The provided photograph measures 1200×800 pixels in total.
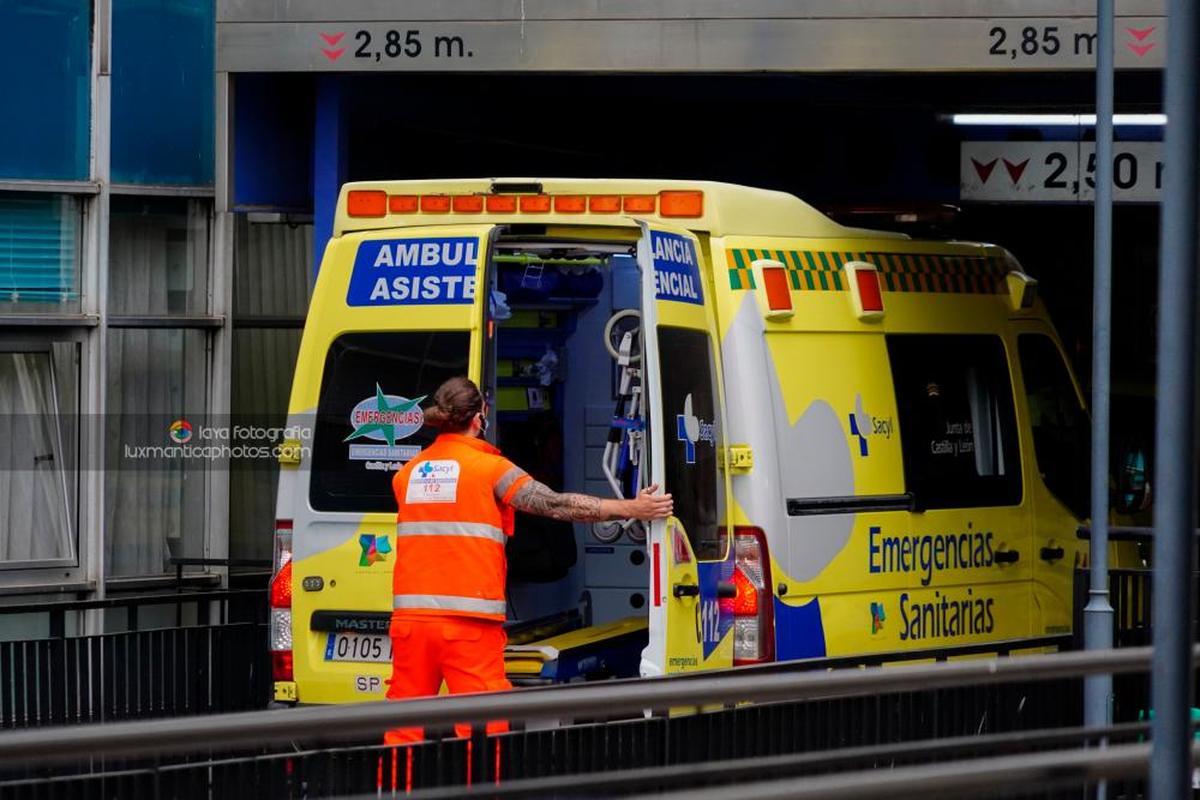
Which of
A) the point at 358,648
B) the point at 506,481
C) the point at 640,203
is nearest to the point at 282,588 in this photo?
the point at 358,648

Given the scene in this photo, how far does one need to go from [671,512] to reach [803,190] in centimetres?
788

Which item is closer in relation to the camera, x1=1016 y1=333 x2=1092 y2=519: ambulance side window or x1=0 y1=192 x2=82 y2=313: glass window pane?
x1=1016 y1=333 x2=1092 y2=519: ambulance side window

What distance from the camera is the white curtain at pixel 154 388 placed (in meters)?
14.0

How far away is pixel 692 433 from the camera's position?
875cm

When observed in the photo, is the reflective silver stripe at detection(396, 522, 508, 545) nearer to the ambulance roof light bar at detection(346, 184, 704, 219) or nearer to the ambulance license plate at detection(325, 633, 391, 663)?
the ambulance license plate at detection(325, 633, 391, 663)

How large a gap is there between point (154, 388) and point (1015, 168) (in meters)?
5.80

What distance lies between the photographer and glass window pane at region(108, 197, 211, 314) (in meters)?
14.0

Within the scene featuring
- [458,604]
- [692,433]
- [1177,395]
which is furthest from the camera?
[692,433]

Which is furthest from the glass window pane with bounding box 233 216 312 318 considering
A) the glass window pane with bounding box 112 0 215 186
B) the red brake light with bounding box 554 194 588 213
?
the red brake light with bounding box 554 194 588 213

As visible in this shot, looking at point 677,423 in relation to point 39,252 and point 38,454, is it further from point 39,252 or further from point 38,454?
point 38,454

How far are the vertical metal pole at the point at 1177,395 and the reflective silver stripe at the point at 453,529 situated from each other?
4519mm

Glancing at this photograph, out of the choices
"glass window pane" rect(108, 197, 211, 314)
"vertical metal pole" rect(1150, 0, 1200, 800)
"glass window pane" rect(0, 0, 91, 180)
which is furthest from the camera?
"glass window pane" rect(108, 197, 211, 314)

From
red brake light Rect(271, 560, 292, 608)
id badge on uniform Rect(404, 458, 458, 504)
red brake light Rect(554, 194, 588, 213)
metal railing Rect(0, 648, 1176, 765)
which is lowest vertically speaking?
red brake light Rect(271, 560, 292, 608)

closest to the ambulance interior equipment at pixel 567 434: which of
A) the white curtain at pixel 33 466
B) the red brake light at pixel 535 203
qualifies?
the red brake light at pixel 535 203
